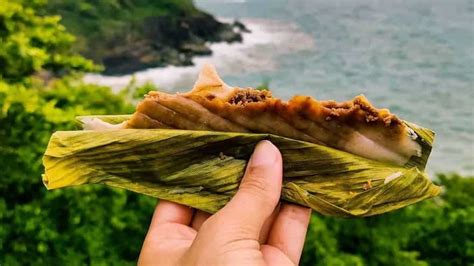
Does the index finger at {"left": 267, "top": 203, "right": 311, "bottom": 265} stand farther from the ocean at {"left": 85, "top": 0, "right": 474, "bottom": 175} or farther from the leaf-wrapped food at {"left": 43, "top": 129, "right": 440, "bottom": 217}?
the ocean at {"left": 85, "top": 0, "right": 474, "bottom": 175}

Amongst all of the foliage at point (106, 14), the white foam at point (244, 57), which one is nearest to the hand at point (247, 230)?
the white foam at point (244, 57)

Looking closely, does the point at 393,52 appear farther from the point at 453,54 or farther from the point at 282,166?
the point at 282,166

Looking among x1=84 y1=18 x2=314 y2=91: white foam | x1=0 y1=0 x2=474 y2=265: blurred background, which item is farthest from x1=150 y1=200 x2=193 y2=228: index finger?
x1=84 y1=18 x2=314 y2=91: white foam

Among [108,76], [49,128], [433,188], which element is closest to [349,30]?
[108,76]

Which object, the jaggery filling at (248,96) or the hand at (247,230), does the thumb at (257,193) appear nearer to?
the hand at (247,230)

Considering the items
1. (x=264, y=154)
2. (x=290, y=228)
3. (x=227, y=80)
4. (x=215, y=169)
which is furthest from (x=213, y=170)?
(x=227, y=80)
